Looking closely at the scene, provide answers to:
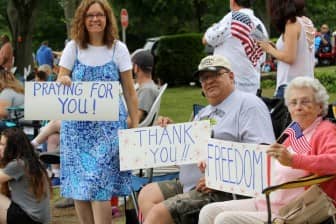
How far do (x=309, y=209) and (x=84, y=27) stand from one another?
7.34 ft

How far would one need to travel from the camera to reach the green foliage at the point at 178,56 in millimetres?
22047

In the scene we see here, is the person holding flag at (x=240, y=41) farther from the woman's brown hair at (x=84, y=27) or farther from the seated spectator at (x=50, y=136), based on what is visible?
the seated spectator at (x=50, y=136)

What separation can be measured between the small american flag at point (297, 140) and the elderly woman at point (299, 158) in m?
0.02

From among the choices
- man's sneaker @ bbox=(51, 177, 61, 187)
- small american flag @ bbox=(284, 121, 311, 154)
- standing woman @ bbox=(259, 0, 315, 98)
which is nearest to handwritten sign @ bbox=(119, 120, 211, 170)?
small american flag @ bbox=(284, 121, 311, 154)

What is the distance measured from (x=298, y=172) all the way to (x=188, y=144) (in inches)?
38.5

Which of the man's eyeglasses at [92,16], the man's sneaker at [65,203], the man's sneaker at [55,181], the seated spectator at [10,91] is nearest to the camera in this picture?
the man's eyeglasses at [92,16]

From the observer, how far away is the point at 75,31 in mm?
5562

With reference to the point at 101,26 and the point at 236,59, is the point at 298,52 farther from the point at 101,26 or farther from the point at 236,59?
the point at 101,26

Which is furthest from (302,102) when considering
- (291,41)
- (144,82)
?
(144,82)

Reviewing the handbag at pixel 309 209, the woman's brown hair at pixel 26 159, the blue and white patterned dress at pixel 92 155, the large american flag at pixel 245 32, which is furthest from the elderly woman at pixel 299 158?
the large american flag at pixel 245 32

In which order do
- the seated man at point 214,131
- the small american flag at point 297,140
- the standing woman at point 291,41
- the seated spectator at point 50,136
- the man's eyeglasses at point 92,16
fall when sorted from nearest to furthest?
1. the small american flag at point 297,140
2. the seated man at point 214,131
3. the man's eyeglasses at point 92,16
4. the standing woman at point 291,41
5. the seated spectator at point 50,136

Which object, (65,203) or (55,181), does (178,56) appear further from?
(65,203)

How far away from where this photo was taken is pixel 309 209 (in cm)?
415

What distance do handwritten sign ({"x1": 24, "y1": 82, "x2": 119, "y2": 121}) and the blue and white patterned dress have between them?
57 mm
